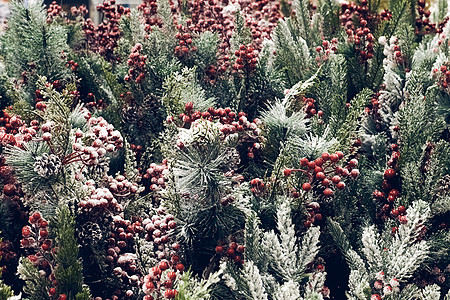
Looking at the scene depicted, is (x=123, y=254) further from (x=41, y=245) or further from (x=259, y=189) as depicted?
(x=259, y=189)

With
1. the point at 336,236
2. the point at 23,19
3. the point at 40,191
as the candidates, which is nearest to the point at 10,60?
the point at 23,19

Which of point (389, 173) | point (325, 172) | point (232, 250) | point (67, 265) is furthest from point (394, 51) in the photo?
point (67, 265)

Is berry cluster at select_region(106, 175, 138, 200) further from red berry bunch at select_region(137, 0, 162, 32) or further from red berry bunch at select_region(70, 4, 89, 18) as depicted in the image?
red berry bunch at select_region(70, 4, 89, 18)

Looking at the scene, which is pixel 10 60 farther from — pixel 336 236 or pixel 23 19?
pixel 336 236

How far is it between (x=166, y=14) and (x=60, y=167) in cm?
83

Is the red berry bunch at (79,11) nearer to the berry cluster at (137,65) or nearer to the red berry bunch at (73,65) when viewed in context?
the red berry bunch at (73,65)

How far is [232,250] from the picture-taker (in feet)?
3.07

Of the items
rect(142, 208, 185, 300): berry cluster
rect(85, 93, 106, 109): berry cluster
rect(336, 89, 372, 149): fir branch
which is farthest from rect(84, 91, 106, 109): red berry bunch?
rect(336, 89, 372, 149): fir branch

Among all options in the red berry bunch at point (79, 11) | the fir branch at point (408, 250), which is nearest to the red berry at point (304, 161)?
the fir branch at point (408, 250)

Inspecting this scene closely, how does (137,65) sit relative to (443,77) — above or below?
above

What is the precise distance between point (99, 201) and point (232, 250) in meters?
0.30

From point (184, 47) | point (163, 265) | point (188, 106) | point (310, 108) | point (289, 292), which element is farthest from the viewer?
point (184, 47)

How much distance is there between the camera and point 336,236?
38.6 inches

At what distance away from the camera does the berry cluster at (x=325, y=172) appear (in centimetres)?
96
